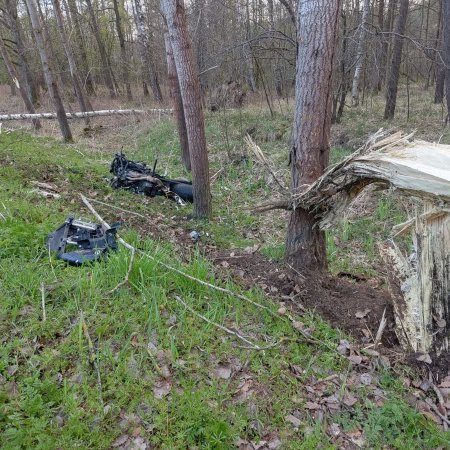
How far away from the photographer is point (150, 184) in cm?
649

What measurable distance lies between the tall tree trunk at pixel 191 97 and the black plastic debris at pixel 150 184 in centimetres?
83

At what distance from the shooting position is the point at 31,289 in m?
3.03

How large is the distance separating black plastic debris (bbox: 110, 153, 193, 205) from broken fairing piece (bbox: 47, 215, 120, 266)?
263cm

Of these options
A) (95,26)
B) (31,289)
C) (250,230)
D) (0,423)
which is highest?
(95,26)

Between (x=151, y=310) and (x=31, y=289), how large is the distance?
1.02 meters

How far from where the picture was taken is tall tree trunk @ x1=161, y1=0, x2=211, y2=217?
4.98 meters

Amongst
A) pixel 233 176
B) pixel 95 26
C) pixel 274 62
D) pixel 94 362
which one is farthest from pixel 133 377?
pixel 95 26

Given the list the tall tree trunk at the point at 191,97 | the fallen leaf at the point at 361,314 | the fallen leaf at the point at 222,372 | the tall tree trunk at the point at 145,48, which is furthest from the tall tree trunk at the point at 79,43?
the fallen leaf at the point at 222,372

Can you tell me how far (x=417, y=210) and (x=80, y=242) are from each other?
309 cm

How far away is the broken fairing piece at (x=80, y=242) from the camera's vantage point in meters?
3.50

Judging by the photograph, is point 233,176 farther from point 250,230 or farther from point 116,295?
point 116,295

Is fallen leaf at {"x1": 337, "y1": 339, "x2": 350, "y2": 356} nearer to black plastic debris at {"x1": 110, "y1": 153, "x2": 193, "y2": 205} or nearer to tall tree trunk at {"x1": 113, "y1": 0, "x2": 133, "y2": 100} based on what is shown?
black plastic debris at {"x1": 110, "y1": 153, "x2": 193, "y2": 205}

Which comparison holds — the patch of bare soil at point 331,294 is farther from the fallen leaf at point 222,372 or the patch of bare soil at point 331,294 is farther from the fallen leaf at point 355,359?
the fallen leaf at point 222,372

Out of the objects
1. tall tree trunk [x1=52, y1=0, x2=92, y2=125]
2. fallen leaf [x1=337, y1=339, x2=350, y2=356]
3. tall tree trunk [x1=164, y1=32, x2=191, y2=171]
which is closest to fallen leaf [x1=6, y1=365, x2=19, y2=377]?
fallen leaf [x1=337, y1=339, x2=350, y2=356]
